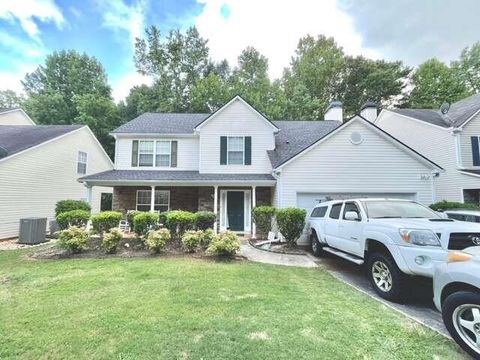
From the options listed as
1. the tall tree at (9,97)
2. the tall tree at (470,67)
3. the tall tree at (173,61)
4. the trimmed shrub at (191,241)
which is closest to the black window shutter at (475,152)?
the trimmed shrub at (191,241)

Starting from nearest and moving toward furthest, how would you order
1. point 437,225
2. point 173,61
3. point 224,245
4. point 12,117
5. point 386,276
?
point 437,225 < point 386,276 < point 224,245 < point 12,117 < point 173,61

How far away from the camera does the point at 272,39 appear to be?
27.7 meters

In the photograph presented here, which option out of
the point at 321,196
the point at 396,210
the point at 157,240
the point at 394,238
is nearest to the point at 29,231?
the point at 157,240

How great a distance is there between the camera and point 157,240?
8.11 metres

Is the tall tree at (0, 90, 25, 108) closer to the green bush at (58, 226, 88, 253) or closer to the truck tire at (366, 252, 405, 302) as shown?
the green bush at (58, 226, 88, 253)

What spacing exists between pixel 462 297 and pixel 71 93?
40.7 m

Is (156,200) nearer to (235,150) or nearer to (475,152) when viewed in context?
(235,150)

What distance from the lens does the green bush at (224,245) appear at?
772 cm

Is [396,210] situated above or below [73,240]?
above

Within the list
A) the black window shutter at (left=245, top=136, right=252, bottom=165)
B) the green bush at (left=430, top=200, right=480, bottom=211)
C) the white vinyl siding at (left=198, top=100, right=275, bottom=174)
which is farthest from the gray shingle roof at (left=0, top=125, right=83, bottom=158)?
the green bush at (left=430, top=200, right=480, bottom=211)

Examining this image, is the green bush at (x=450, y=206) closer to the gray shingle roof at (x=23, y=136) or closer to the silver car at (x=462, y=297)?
the silver car at (x=462, y=297)

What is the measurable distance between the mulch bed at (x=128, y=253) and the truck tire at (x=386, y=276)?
3833 mm

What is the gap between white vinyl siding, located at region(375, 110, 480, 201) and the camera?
13227mm

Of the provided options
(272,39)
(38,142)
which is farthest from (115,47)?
(272,39)
